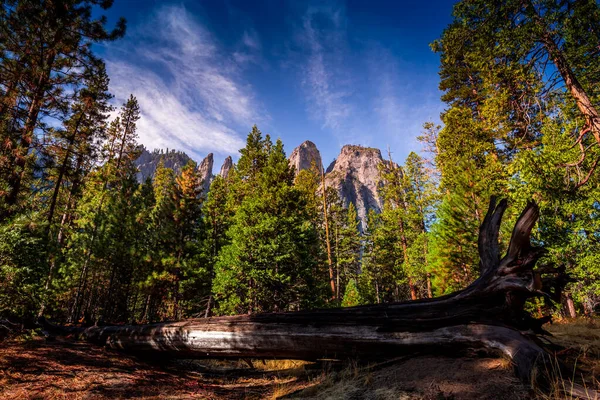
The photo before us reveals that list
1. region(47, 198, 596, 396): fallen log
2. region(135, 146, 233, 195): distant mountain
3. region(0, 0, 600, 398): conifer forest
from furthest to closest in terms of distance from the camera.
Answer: region(135, 146, 233, 195): distant mountain, region(0, 0, 600, 398): conifer forest, region(47, 198, 596, 396): fallen log

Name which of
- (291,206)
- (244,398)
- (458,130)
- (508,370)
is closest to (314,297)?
(291,206)

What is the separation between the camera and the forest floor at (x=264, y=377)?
3.72 metres

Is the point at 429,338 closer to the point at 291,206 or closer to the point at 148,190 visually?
the point at 291,206

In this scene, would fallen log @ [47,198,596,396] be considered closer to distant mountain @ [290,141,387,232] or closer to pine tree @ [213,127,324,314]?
pine tree @ [213,127,324,314]

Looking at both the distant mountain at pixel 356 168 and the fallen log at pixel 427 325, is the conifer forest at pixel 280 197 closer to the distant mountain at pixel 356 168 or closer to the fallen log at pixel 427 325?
the fallen log at pixel 427 325

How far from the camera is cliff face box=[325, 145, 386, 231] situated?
117375mm

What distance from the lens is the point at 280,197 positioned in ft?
55.4

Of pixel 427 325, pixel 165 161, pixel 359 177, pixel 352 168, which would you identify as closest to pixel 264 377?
pixel 427 325

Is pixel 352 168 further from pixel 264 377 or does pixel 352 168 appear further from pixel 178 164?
pixel 264 377

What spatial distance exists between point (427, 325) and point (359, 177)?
129 m

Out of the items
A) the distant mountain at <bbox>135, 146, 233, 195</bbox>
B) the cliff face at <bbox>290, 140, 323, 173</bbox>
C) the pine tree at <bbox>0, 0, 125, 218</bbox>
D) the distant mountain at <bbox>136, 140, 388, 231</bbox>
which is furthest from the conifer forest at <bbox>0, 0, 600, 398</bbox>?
the distant mountain at <bbox>135, 146, 233, 195</bbox>

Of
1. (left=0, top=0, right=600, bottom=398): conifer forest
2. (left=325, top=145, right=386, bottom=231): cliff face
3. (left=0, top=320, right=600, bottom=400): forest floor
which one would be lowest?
(left=0, top=320, right=600, bottom=400): forest floor

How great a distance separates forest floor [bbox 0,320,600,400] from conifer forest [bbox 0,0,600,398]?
845mm

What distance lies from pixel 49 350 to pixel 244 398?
17.8 ft
